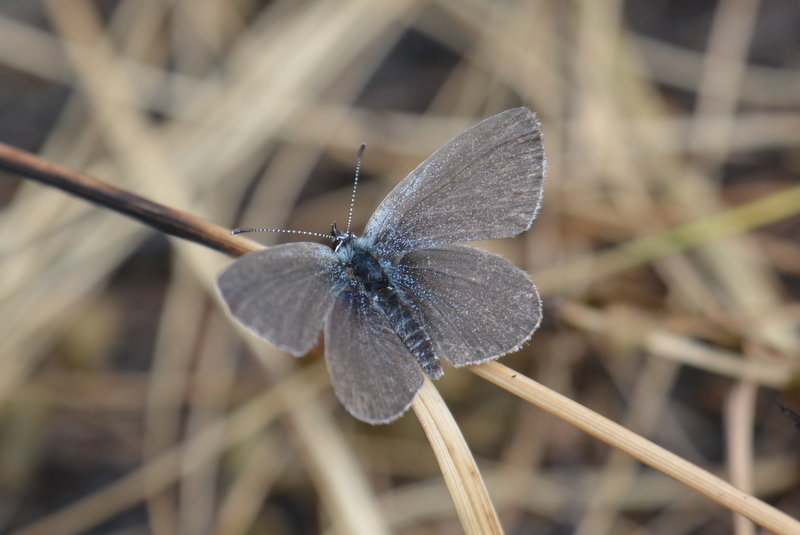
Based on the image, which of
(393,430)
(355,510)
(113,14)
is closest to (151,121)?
(113,14)

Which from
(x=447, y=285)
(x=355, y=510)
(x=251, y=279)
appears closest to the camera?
(x=251, y=279)

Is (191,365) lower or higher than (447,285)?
higher

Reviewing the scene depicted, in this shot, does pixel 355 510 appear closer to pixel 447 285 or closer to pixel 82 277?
pixel 447 285

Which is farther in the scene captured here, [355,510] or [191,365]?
[191,365]

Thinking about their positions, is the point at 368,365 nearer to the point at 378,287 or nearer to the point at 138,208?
the point at 378,287

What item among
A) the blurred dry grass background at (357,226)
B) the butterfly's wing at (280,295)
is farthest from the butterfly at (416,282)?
the blurred dry grass background at (357,226)

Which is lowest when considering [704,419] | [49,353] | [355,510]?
[704,419]

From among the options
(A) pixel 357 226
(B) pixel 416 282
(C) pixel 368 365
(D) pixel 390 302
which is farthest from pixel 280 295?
(A) pixel 357 226

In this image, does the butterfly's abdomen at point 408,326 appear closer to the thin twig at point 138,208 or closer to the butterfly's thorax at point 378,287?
the butterfly's thorax at point 378,287
